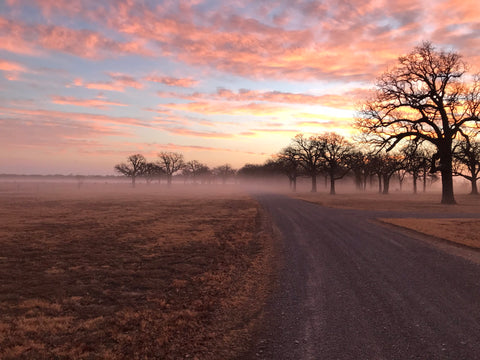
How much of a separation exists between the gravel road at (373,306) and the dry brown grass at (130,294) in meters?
0.76

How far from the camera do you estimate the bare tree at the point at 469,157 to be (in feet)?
109

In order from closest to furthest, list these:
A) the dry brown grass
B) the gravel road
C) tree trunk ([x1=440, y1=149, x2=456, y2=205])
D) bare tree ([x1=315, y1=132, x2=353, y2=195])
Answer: the gravel road, the dry brown grass, tree trunk ([x1=440, y1=149, x2=456, y2=205]), bare tree ([x1=315, y1=132, x2=353, y2=195])

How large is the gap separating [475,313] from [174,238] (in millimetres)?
12100

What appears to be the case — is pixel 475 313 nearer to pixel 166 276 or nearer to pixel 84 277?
pixel 166 276

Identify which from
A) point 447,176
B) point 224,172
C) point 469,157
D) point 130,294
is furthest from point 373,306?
point 224,172

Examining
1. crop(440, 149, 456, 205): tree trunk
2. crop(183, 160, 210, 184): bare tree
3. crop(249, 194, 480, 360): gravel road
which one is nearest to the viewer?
crop(249, 194, 480, 360): gravel road

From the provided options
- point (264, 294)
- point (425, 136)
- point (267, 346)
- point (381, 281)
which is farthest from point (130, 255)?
point (425, 136)

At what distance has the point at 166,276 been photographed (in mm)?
8867

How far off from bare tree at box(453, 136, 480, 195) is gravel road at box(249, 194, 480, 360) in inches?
1110

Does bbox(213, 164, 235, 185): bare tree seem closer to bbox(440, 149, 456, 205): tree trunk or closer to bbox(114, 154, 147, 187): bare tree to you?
bbox(114, 154, 147, 187): bare tree

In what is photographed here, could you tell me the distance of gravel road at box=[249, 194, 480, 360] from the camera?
462 centimetres

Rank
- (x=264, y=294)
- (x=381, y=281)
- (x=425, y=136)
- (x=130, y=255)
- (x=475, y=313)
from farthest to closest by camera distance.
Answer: (x=425, y=136), (x=130, y=255), (x=381, y=281), (x=264, y=294), (x=475, y=313)

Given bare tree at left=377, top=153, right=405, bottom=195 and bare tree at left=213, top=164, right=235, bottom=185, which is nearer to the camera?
bare tree at left=377, top=153, right=405, bottom=195

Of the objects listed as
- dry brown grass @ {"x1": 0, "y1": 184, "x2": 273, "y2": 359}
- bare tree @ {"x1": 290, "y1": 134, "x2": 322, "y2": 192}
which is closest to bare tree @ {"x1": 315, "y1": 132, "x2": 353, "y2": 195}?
bare tree @ {"x1": 290, "y1": 134, "x2": 322, "y2": 192}
